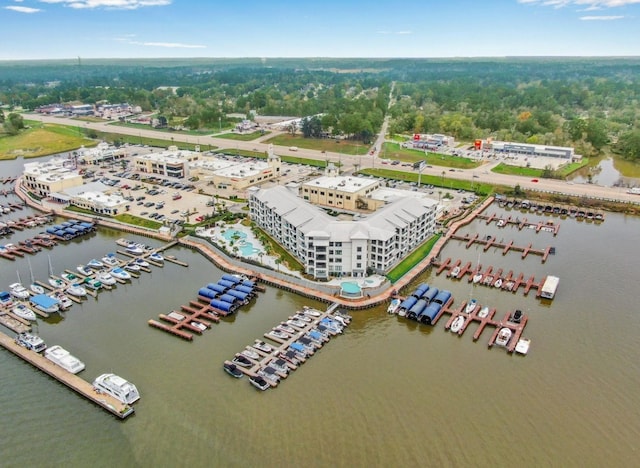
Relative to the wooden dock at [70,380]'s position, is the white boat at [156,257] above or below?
above

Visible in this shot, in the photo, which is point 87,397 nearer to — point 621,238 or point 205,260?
point 205,260

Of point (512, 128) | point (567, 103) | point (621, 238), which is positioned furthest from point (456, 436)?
point (567, 103)

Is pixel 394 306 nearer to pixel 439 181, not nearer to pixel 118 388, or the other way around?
pixel 118 388

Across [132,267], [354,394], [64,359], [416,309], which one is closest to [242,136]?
[132,267]

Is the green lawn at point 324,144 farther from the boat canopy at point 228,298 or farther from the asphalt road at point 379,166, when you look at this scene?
the boat canopy at point 228,298

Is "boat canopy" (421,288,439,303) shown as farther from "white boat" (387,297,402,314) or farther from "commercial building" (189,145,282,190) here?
"commercial building" (189,145,282,190)

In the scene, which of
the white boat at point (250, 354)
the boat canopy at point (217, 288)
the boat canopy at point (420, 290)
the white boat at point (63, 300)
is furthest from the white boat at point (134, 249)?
the boat canopy at point (420, 290)

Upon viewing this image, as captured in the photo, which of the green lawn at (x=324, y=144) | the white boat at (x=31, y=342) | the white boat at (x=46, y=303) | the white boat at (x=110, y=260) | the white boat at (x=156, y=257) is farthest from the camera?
the green lawn at (x=324, y=144)
